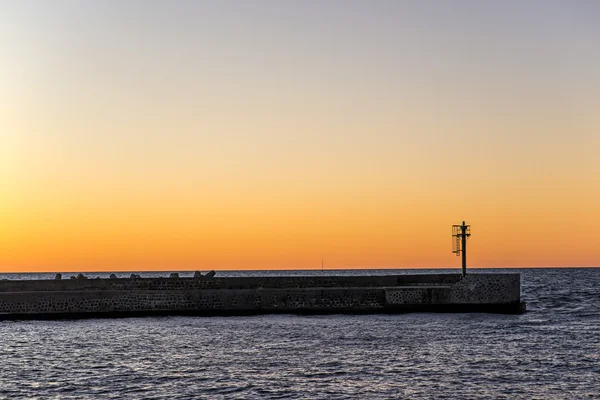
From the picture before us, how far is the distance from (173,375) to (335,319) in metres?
17.2

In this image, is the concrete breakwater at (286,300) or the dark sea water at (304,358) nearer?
the dark sea water at (304,358)

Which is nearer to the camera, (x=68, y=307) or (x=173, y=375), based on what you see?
(x=173, y=375)

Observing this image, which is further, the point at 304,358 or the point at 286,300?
the point at 286,300

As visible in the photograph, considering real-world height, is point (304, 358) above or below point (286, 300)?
below

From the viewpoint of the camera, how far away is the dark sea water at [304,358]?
22000mm

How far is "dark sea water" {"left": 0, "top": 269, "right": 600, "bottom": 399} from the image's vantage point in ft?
72.2

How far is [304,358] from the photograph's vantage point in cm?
2741

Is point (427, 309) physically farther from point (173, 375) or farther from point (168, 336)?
point (173, 375)

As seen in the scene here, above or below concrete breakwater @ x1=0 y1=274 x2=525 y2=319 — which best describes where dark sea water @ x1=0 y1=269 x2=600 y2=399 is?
below

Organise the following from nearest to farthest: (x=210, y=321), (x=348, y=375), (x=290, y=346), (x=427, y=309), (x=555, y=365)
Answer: (x=348, y=375) < (x=555, y=365) < (x=290, y=346) < (x=210, y=321) < (x=427, y=309)

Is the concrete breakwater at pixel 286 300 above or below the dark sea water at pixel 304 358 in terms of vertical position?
above

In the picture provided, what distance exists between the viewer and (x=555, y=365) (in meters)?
26.4

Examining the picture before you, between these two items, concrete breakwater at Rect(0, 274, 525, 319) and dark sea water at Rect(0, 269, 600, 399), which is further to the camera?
concrete breakwater at Rect(0, 274, 525, 319)

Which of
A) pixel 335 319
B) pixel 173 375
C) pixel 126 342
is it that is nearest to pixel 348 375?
pixel 173 375
